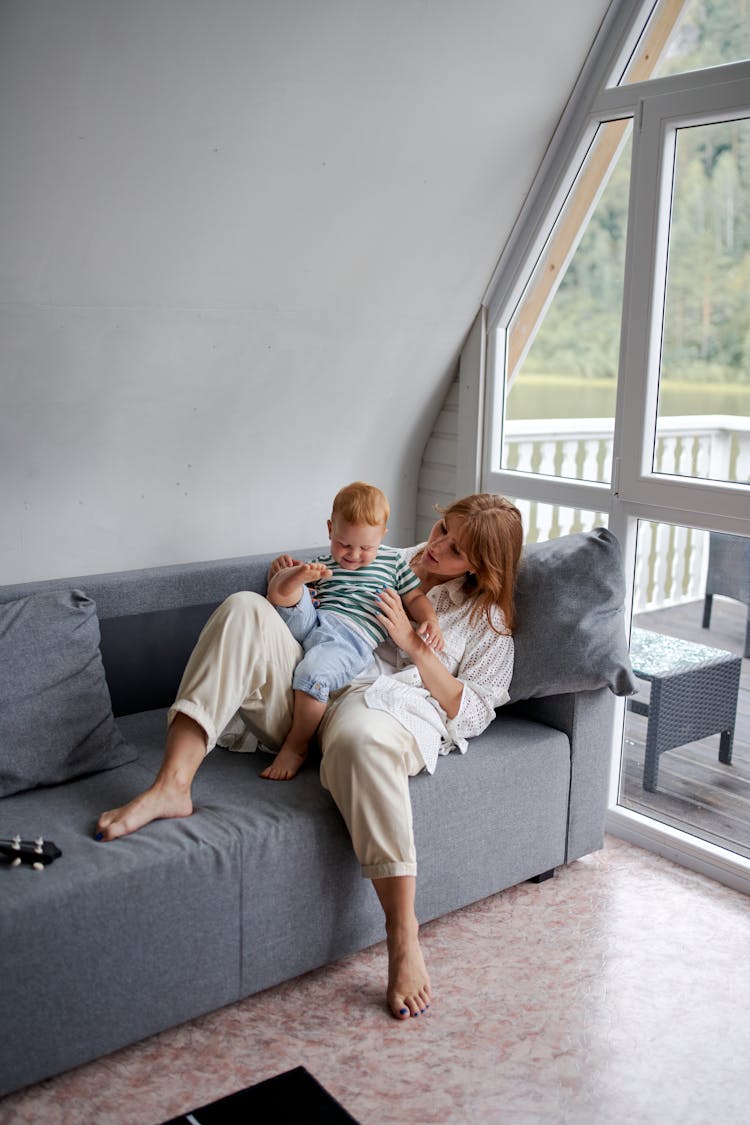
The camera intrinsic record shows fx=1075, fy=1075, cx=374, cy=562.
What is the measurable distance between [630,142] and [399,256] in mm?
697

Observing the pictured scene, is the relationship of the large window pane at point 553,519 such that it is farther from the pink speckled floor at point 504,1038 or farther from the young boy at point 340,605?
the pink speckled floor at point 504,1038

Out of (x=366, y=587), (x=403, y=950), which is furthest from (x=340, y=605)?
(x=403, y=950)

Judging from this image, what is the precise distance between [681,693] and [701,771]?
0.22 meters

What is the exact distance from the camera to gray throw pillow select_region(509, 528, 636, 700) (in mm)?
2617

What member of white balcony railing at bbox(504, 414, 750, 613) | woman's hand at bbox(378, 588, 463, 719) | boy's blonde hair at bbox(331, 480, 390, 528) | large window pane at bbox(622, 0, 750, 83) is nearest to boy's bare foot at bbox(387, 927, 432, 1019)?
woman's hand at bbox(378, 588, 463, 719)

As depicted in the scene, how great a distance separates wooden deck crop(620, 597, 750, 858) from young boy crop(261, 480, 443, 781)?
2.52 ft

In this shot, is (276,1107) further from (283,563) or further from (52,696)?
(283,563)

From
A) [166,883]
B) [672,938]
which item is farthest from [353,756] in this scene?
[672,938]

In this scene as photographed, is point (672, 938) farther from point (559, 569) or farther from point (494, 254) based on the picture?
point (494, 254)

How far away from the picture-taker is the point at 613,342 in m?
3.04

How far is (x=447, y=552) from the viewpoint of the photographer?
269 cm

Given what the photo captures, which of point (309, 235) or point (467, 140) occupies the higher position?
point (467, 140)

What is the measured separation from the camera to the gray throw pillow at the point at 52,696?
2.25 m

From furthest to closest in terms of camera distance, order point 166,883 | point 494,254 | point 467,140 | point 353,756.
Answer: point 494,254
point 467,140
point 353,756
point 166,883
